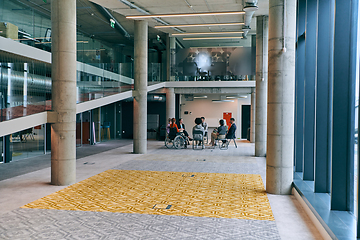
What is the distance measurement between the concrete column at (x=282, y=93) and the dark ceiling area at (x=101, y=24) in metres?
9.33

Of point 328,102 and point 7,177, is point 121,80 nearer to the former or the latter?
point 7,177

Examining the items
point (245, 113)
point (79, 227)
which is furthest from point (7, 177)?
point (245, 113)

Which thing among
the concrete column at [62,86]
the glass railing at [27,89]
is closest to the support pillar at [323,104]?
the concrete column at [62,86]

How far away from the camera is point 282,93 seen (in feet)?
21.0

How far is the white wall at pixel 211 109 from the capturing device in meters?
23.0

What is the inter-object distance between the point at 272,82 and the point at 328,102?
126cm

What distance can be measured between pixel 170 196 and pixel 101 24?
13.6 meters

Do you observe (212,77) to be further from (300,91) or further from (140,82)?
(300,91)

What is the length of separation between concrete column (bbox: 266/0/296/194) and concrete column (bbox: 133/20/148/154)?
22.9 ft

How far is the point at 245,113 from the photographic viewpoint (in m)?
23.0

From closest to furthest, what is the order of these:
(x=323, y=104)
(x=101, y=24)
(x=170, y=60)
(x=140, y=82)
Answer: (x=323, y=104) → (x=140, y=82) → (x=101, y=24) → (x=170, y=60)

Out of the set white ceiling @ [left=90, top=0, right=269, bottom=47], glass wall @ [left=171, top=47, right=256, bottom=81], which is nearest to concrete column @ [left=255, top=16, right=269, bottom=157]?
white ceiling @ [left=90, top=0, right=269, bottom=47]

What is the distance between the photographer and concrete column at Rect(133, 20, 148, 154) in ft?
41.3

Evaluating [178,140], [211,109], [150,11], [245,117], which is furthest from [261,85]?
[211,109]
